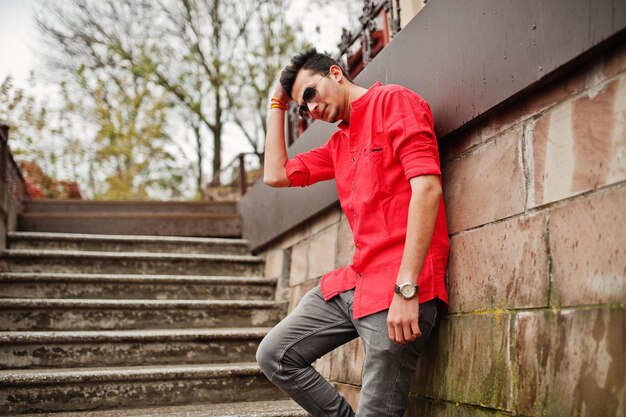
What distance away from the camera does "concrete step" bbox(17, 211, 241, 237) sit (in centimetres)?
618

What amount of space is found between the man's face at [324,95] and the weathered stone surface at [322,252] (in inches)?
52.9

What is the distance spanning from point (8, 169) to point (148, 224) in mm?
1521

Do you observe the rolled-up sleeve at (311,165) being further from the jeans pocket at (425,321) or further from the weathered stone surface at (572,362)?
the weathered stone surface at (572,362)

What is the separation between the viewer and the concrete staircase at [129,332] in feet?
10.2

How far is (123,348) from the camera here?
11.8ft

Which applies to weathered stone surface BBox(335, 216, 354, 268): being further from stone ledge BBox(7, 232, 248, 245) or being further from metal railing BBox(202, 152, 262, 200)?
metal railing BBox(202, 152, 262, 200)

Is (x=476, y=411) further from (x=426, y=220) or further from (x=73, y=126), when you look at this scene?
(x=73, y=126)

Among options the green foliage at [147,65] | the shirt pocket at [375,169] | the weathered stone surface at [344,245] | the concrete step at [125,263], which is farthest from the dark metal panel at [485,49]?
the green foliage at [147,65]

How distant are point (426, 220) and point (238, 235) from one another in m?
4.82

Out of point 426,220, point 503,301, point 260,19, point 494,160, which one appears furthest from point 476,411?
point 260,19

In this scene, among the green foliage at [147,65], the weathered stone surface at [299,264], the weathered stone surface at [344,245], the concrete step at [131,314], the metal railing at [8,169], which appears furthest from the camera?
the green foliage at [147,65]

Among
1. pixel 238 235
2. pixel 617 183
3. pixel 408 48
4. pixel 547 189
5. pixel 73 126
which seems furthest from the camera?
pixel 73 126

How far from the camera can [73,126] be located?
15609 mm

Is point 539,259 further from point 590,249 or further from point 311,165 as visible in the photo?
point 311,165
